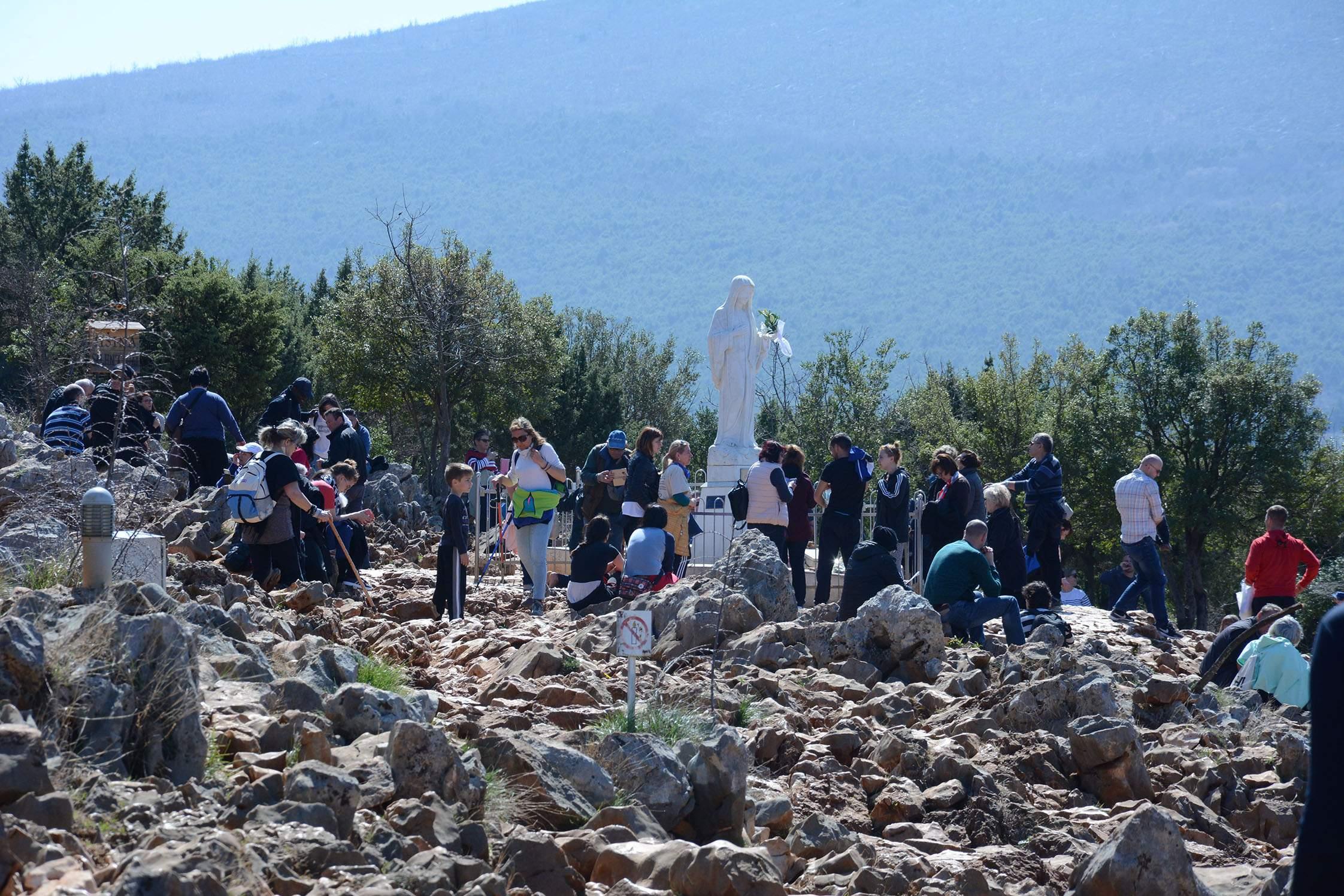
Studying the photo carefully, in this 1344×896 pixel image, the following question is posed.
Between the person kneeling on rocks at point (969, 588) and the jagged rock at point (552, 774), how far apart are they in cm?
548

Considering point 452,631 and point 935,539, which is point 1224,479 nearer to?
point 935,539

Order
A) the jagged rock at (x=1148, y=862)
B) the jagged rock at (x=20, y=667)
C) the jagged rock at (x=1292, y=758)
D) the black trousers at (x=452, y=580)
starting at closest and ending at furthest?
1. the jagged rock at (x=20, y=667)
2. the jagged rock at (x=1148, y=862)
3. the jagged rock at (x=1292, y=758)
4. the black trousers at (x=452, y=580)

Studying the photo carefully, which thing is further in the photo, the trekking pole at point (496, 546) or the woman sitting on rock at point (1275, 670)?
the trekking pole at point (496, 546)

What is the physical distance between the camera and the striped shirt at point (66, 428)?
1360 centimetres

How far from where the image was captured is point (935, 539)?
13.4m

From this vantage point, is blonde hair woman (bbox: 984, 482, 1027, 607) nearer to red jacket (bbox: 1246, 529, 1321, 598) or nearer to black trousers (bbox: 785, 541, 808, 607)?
black trousers (bbox: 785, 541, 808, 607)

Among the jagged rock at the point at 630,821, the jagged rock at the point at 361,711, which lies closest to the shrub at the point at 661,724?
the jagged rock at the point at 630,821

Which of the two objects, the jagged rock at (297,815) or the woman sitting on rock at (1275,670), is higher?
the jagged rock at (297,815)

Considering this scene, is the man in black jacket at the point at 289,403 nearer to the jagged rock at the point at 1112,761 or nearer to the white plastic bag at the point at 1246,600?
the jagged rock at the point at 1112,761

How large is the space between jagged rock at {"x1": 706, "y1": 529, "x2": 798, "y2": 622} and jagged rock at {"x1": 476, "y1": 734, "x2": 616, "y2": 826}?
5.09 meters

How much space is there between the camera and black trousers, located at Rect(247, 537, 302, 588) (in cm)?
1126

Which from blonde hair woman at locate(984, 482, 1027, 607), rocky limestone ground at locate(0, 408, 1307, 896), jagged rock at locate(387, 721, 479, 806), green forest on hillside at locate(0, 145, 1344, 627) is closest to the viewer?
rocky limestone ground at locate(0, 408, 1307, 896)

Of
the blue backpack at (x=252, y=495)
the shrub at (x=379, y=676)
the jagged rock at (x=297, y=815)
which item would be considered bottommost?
the shrub at (x=379, y=676)

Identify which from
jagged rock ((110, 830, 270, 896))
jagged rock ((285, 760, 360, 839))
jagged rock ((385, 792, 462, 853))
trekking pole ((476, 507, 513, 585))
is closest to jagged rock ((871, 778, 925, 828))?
jagged rock ((385, 792, 462, 853))
